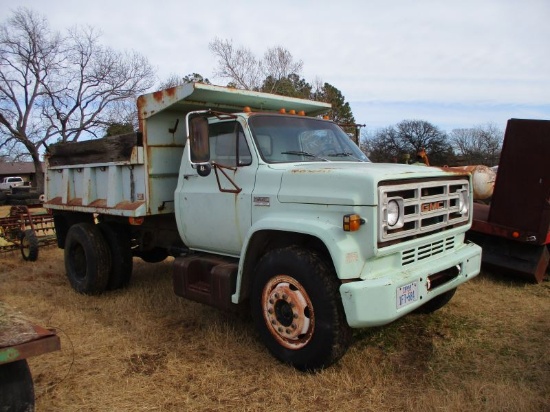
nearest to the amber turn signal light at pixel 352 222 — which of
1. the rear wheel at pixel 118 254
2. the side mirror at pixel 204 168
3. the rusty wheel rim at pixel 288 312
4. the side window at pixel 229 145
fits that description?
the rusty wheel rim at pixel 288 312

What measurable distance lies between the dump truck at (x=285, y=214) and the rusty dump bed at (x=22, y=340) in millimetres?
1741

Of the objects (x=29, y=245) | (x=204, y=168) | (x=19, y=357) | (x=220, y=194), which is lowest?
(x=29, y=245)

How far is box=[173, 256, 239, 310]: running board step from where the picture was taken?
4297 mm

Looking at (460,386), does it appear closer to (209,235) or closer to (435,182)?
(435,182)

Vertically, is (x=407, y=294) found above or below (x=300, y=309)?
above

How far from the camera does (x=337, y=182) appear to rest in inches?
139

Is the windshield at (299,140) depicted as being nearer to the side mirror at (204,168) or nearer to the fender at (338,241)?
the side mirror at (204,168)

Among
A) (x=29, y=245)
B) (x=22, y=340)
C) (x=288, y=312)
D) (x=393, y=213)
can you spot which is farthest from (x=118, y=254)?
(x=393, y=213)

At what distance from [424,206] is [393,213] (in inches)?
18.4

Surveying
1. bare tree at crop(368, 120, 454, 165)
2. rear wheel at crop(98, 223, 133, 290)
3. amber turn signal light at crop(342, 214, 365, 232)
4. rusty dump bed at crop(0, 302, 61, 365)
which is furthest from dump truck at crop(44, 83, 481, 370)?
bare tree at crop(368, 120, 454, 165)

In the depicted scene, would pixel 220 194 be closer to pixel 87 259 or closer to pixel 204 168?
pixel 204 168

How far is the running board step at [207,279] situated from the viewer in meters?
4.30

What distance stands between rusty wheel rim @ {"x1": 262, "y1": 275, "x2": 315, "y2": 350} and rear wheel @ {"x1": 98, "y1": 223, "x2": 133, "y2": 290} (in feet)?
10.1

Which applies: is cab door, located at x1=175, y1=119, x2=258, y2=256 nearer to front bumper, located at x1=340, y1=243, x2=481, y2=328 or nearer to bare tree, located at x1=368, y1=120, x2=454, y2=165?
front bumper, located at x1=340, y1=243, x2=481, y2=328
